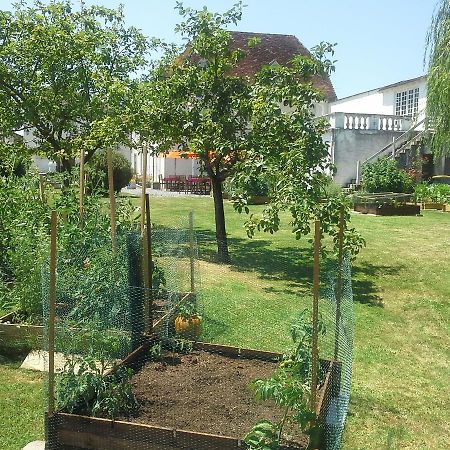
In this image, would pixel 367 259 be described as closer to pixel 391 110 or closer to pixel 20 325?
pixel 20 325

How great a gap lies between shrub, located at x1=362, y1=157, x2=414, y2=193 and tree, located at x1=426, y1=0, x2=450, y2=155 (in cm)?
181

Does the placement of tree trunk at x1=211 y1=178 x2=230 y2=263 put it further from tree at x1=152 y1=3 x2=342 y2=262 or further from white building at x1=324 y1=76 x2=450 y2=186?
white building at x1=324 y1=76 x2=450 y2=186

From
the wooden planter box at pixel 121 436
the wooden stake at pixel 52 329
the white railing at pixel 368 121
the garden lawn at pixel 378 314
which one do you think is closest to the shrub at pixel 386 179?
the white railing at pixel 368 121

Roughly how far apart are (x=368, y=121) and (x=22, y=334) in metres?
24.6

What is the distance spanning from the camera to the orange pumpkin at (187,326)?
6258 millimetres

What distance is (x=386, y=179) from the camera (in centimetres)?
2145

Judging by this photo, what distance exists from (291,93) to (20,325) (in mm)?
6823

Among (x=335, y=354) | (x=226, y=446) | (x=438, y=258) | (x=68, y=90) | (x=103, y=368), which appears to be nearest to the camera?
(x=226, y=446)

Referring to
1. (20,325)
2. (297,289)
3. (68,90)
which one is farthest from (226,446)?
(68,90)

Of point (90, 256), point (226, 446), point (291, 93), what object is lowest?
point (226, 446)

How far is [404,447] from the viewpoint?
454cm

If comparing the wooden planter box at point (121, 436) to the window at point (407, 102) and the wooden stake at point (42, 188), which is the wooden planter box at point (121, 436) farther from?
the window at point (407, 102)

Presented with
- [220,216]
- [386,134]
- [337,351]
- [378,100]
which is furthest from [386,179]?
[337,351]

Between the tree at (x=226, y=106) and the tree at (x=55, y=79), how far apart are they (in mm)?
1638
